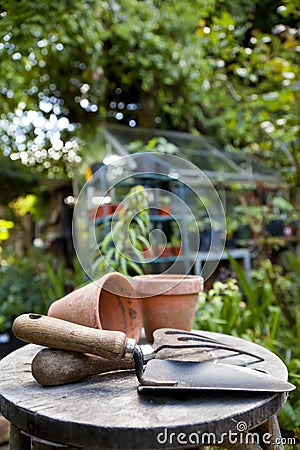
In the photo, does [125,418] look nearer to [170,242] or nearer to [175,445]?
[175,445]

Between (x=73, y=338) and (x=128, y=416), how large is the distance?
182 millimetres

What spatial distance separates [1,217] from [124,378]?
416 cm

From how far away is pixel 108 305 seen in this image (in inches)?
41.3

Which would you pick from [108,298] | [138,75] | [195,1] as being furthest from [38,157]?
[108,298]

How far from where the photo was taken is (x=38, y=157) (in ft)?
12.0

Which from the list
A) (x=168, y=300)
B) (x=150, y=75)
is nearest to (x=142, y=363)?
(x=168, y=300)

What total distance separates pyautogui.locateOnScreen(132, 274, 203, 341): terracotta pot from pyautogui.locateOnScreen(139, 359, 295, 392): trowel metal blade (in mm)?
294

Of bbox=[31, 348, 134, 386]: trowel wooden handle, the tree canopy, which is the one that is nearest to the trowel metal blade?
bbox=[31, 348, 134, 386]: trowel wooden handle

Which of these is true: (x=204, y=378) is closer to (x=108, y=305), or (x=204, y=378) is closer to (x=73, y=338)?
(x=73, y=338)

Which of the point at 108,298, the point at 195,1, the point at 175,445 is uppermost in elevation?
the point at 195,1

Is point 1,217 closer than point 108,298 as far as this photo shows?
No

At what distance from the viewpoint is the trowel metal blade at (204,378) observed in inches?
26.2

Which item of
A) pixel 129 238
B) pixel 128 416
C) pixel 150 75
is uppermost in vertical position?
pixel 150 75

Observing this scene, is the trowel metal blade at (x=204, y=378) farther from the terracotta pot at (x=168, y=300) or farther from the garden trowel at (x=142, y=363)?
the terracotta pot at (x=168, y=300)
